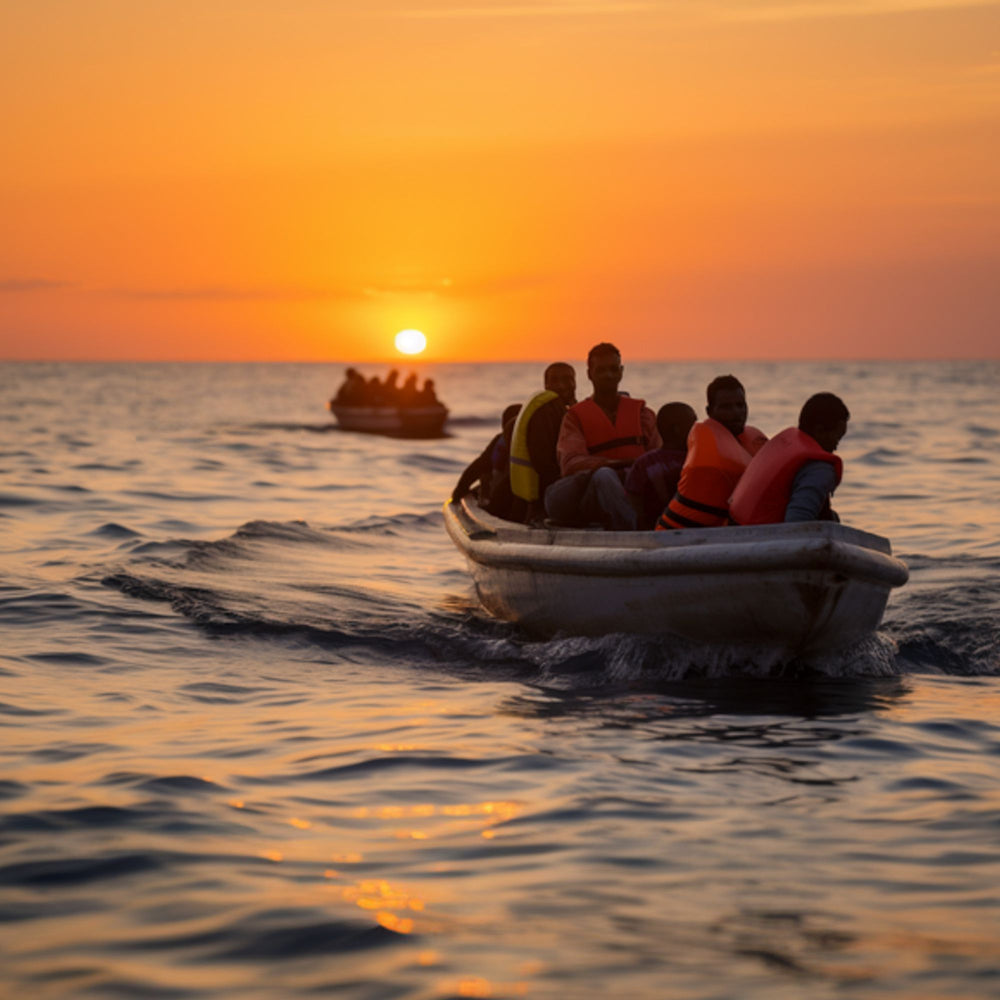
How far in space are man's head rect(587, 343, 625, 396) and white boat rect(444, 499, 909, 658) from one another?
3.81ft

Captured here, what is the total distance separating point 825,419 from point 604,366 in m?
2.34

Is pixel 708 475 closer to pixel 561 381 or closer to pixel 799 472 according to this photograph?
pixel 799 472

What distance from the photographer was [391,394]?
140 ft

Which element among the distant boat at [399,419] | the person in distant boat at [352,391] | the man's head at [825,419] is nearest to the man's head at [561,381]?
the man's head at [825,419]

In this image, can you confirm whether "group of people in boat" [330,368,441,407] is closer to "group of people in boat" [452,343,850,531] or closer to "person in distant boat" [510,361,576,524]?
"group of people in boat" [452,343,850,531]

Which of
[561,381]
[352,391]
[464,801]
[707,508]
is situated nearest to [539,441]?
[561,381]

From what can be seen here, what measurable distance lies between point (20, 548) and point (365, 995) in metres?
11.8

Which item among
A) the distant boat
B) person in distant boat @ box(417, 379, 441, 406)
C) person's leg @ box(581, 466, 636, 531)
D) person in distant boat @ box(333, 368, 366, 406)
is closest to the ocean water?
person's leg @ box(581, 466, 636, 531)

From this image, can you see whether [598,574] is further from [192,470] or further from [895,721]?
[192,470]

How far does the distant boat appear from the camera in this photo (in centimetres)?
4219

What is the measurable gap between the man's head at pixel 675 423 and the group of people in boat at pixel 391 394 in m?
32.3

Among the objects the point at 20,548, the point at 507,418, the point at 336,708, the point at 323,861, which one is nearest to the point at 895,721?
the point at 336,708

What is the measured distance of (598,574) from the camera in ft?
30.1

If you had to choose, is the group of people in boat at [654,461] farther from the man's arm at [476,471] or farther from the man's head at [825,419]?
the man's arm at [476,471]
